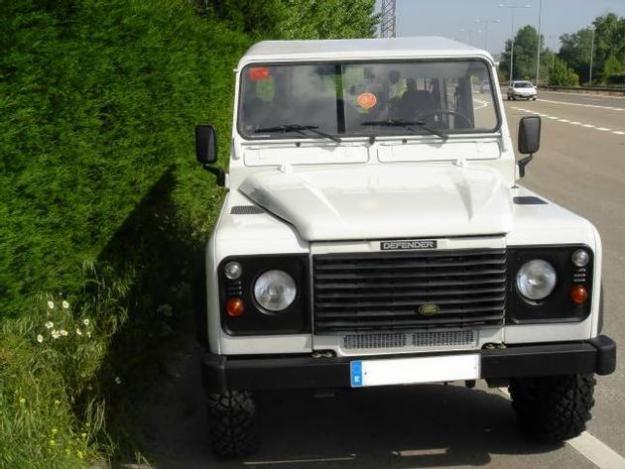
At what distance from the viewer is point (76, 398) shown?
5.28 m

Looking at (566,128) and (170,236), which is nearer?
(170,236)

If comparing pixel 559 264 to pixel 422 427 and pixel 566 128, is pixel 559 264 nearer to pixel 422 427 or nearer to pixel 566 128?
pixel 422 427

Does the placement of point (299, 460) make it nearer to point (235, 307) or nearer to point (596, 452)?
point (235, 307)

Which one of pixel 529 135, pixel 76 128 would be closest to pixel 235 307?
pixel 529 135

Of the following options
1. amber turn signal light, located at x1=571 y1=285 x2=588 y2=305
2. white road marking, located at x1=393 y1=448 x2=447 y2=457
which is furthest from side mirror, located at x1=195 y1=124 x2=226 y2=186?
amber turn signal light, located at x1=571 y1=285 x2=588 y2=305

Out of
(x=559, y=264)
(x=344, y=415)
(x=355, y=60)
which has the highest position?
(x=355, y=60)

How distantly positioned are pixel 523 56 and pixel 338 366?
182 m

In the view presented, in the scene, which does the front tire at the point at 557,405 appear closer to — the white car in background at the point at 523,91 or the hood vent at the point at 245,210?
the hood vent at the point at 245,210

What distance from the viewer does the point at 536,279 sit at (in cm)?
448

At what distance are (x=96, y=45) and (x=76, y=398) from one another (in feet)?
8.52

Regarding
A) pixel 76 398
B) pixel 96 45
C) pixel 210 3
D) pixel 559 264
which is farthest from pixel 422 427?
pixel 210 3

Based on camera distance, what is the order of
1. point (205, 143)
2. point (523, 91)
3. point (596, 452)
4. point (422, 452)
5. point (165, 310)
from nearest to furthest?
point (596, 452)
point (422, 452)
point (205, 143)
point (165, 310)
point (523, 91)

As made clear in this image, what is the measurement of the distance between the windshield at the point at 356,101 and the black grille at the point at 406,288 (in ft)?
5.35

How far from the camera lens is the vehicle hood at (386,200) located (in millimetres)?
4387
